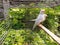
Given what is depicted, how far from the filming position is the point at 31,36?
129 inches

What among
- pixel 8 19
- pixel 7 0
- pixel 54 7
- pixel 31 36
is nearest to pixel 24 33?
pixel 31 36

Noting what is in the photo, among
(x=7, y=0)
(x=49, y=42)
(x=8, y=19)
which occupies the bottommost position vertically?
(x=49, y=42)

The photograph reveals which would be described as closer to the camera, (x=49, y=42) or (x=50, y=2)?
(x=49, y=42)

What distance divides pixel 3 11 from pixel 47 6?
0.86m

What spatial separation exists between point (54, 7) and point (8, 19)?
1.05 meters

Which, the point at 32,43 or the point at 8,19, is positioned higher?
the point at 8,19

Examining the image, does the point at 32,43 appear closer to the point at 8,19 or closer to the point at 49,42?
the point at 49,42

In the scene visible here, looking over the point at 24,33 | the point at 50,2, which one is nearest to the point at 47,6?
the point at 50,2

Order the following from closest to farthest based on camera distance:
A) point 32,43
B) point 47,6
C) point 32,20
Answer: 1. point 32,43
2. point 32,20
3. point 47,6

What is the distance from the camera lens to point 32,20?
11.0ft

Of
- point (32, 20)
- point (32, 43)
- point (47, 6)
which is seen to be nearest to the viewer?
point (32, 43)

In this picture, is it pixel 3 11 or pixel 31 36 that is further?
pixel 3 11

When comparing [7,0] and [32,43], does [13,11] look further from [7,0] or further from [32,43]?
[32,43]

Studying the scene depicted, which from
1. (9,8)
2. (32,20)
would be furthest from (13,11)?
(32,20)
